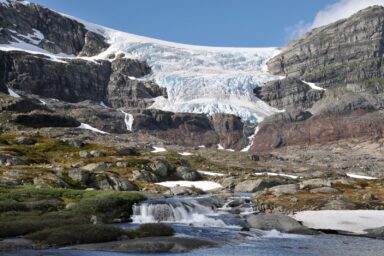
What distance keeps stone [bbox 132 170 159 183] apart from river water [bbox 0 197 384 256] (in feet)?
170

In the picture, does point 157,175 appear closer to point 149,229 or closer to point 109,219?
point 109,219

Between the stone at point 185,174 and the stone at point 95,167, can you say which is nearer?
the stone at point 95,167

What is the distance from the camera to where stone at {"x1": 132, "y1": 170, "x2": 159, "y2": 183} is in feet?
392

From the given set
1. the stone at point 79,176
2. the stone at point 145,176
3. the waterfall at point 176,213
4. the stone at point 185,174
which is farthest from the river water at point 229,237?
the stone at point 185,174

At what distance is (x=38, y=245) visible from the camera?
34219 mm

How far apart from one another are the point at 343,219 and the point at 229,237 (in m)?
17.2

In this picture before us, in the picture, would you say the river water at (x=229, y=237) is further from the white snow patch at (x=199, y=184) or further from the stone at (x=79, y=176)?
the white snow patch at (x=199, y=184)

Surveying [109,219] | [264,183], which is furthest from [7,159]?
[109,219]

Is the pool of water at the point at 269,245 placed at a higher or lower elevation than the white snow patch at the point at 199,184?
lower

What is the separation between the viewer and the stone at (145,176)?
119625 millimetres

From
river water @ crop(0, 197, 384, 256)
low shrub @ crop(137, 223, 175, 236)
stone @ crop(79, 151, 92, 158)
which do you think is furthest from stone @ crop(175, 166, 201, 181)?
low shrub @ crop(137, 223, 175, 236)

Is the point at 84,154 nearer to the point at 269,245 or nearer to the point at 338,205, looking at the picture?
the point at 338,205

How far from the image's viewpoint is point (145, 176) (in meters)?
121

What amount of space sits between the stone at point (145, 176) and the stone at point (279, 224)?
67676 millimetres
